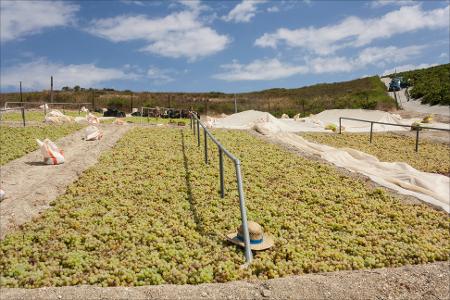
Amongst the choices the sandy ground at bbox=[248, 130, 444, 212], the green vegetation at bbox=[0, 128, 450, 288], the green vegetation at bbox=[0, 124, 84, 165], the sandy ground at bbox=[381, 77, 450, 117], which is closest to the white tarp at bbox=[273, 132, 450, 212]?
the sandy ground at bbox=[248, 130, 444, 212]

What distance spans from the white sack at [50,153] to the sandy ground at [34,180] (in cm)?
22

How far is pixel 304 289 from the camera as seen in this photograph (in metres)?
5.67

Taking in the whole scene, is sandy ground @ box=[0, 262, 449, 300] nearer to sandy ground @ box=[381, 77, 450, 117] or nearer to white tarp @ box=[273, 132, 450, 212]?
white tarp @ box=[273, 132, 450, 212]

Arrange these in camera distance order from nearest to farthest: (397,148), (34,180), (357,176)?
1. (34,180)
2. (357,176)
3. (397,148)

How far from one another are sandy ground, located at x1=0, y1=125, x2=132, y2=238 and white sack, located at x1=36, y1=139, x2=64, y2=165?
222 mm

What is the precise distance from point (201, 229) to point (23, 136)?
1507 cm

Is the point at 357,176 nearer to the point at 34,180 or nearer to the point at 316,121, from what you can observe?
the point at 34,180

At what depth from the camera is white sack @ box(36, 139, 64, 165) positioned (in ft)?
42.2

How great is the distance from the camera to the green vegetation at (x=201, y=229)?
6.18m

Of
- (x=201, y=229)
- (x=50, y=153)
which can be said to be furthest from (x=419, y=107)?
(x=201, y=229)

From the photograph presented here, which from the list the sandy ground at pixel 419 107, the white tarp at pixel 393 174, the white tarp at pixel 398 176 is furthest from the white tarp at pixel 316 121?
the white tarp at pixel 398 176

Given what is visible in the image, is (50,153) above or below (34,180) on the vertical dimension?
above

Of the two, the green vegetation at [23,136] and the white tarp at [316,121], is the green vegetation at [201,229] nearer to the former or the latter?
the green vegetation at [23,136]

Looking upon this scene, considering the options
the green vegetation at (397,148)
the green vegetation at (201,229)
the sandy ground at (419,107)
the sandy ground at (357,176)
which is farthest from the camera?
the sandy ground at (419,107)
